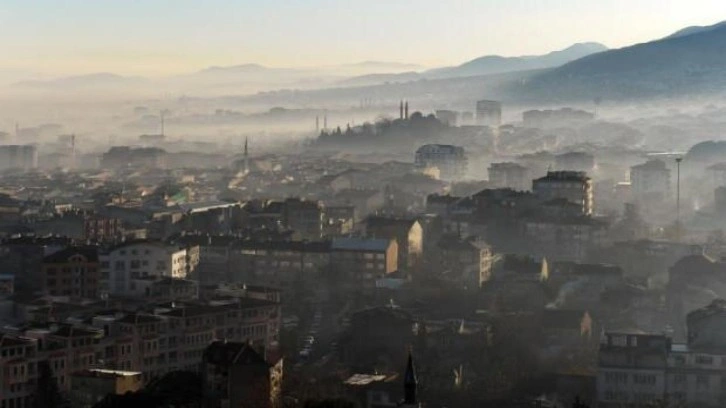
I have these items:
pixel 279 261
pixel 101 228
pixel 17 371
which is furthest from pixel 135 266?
pixel 17 371

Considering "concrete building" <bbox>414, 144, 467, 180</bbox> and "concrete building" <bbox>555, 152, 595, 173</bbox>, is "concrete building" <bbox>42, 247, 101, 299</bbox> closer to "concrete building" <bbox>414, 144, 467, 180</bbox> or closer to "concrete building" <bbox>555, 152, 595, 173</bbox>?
"concrete building" <bbox>555, 152, 595, 173</bbox>

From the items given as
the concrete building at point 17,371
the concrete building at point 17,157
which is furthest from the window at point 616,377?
the concrete building at point 17,157

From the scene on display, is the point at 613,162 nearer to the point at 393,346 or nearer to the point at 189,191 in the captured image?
the point at 189,191

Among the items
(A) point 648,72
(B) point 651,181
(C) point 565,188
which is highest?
(A) point 648,72

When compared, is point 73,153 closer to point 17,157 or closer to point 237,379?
point 17,157

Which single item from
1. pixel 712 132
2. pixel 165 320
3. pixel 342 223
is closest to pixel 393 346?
pixel 165 320
